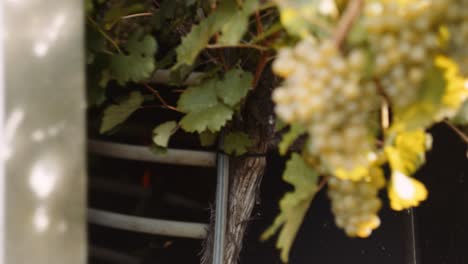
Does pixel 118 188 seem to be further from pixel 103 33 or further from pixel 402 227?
pixel 402 227

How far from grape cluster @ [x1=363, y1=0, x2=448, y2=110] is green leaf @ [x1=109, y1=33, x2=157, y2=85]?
1.76 feet

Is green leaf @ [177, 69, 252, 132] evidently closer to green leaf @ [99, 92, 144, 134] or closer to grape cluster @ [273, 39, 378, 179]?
green leaf @ [99, 92, 144, 134]

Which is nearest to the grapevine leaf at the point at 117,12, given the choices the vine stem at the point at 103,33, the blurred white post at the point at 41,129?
the vine stem at the point at 103,33

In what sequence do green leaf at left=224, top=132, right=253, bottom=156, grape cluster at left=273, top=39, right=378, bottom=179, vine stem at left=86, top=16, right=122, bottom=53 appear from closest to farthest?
grape cluster at left=273, top=39, right=378, bottom=179 < vine stem at left=86, top=16, right=122, bottom=53 < green leaf at left=224, top=132, right=253, bottom=156

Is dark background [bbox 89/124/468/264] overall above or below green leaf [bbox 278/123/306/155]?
below

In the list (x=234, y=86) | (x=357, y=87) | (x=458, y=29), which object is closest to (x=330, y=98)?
(x=357, y=87)

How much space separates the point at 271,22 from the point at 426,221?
910mm

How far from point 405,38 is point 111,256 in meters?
1.00

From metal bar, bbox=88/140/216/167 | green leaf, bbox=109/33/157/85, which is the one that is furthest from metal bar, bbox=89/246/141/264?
green leaf, bbox=109/33/157/85

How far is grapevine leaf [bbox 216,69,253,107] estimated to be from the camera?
1122 millimetres

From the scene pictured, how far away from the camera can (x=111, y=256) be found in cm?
148

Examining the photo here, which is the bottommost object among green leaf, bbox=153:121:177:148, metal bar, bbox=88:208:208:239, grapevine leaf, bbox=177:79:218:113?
metal bar, bbox=88:208:208:239

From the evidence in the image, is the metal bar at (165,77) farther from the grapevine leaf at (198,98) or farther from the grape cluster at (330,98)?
the grape cluster at (330,98)

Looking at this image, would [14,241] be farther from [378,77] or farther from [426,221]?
[426,221]
